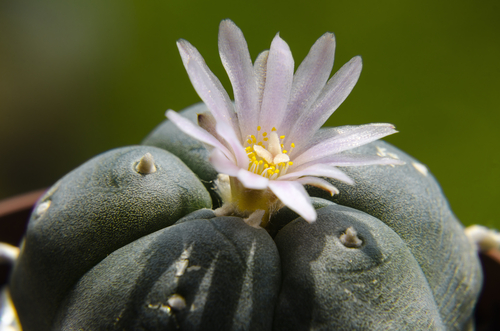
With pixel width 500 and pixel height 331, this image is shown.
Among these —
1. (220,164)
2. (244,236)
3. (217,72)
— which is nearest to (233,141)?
(220,164)

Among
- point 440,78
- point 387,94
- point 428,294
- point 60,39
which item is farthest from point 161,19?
point 428,294

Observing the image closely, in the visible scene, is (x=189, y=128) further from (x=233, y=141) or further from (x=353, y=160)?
(x=353, y=160)

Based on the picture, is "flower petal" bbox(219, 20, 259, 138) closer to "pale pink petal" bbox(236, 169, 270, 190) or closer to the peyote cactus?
the peyote cactus

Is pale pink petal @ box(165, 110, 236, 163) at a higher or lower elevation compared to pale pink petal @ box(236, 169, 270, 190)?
higher

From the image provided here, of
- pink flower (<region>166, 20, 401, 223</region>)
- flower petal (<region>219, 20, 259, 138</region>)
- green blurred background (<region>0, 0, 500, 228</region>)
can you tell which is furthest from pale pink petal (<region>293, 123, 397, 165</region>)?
green blurred background (<region>0, 0, 500, 228</region>)

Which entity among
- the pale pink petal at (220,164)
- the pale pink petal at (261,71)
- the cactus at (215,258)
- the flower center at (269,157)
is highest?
the pale pink petal at (261,71)

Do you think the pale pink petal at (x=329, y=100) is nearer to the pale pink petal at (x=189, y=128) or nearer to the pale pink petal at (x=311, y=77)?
the pale pink petal at (x=311, y=77)

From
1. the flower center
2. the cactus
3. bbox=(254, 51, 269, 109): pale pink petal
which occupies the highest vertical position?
→ bbox=(254, 51, 269, 109): pale pink petal

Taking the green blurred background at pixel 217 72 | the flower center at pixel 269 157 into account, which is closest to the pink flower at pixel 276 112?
the flower center at pixel 269 157
